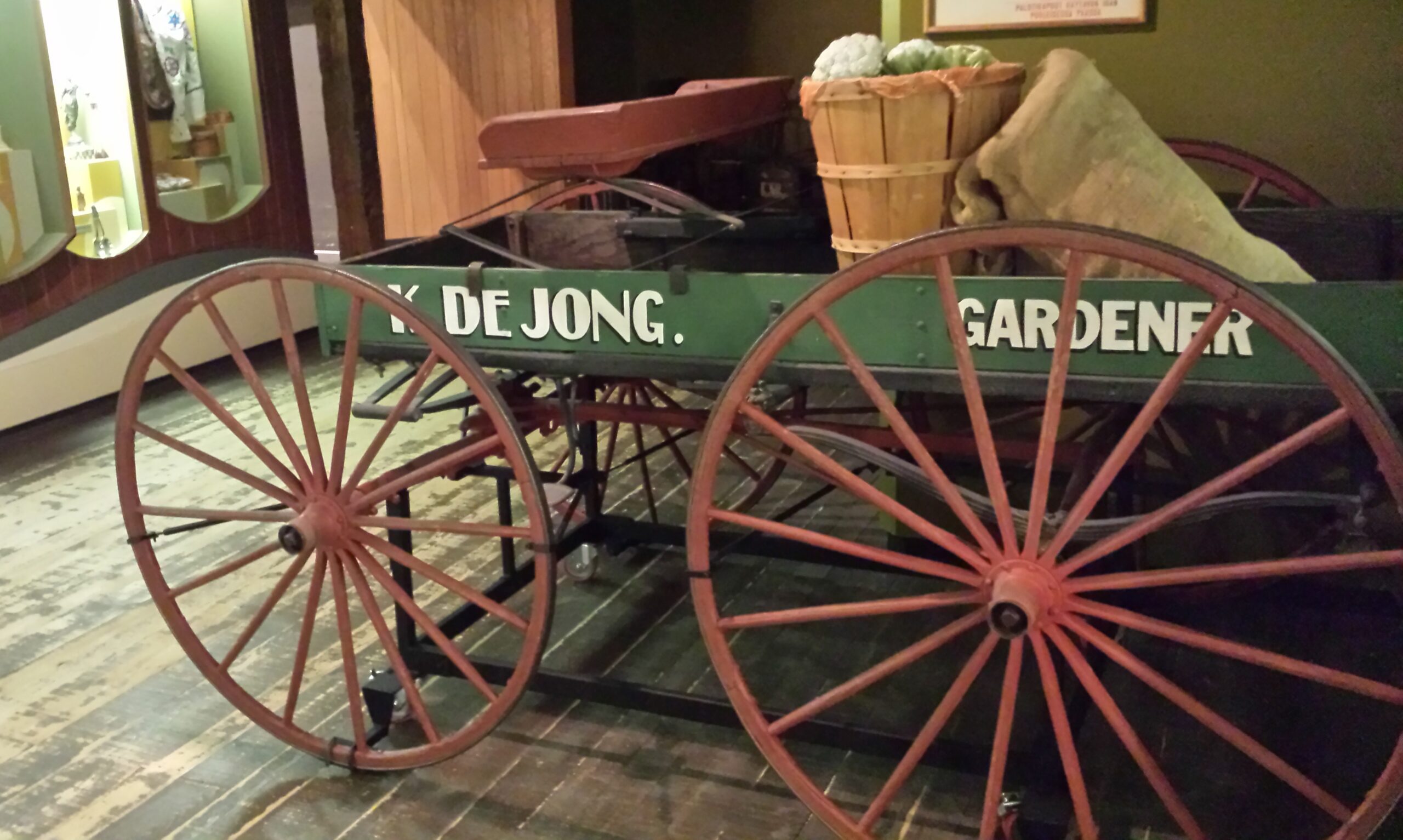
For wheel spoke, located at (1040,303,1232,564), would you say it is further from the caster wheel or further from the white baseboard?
the white baseboard

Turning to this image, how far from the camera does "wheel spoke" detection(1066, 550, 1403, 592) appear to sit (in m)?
1.55

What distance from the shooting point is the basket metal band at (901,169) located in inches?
75.7

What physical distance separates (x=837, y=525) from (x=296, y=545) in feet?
6.42

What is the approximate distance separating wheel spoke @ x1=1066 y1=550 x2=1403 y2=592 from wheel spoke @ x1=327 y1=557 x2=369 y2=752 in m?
1.36

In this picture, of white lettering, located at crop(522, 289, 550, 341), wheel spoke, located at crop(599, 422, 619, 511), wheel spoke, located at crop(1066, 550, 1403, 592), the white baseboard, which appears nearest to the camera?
wheel spoke, located at crop(1066, 550, 1403, 592)

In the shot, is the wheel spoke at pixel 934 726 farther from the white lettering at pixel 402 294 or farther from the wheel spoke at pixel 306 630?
the white lettering at pixel 402 294

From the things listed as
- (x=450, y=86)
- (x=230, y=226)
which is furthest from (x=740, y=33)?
(x=230, y=226)

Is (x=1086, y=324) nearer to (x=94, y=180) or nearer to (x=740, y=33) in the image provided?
(x=740, y=33)

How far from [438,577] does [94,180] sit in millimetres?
4565

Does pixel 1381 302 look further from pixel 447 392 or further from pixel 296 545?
pixel 447 392

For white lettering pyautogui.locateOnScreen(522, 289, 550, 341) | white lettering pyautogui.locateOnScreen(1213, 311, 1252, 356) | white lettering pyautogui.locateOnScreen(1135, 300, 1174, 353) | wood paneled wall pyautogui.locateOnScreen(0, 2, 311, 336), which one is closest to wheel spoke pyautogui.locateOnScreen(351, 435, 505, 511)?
white lettering pyautogui.locateOnScreen(522, 289, 550, 341)

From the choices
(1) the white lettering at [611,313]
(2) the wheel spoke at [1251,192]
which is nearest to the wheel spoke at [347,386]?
(1) the white lettering at [611,313]

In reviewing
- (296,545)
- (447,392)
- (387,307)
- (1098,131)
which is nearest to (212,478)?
(447,392)

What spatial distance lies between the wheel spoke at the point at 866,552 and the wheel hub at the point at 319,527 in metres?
0.77
